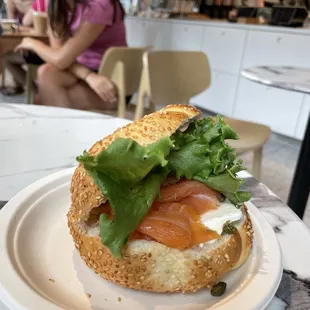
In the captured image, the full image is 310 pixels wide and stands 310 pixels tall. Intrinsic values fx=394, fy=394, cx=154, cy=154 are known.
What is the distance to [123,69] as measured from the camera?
2.10m

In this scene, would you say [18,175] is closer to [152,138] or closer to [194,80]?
[152,138]

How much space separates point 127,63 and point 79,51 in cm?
27

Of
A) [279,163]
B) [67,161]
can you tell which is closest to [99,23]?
[67,161]

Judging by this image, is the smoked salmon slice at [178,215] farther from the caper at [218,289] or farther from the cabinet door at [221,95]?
the cabinet door at [221,95]

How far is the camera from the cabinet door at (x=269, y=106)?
129 inches

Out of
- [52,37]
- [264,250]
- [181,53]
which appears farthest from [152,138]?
[52,37]

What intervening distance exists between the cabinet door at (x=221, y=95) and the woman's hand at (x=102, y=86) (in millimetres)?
1970

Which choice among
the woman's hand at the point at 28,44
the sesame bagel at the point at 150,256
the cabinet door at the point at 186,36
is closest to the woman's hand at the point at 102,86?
the woman's hand at the point at 28,44

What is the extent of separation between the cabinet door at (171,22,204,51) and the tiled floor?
1384mm

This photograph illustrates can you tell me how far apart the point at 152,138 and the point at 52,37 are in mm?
2085

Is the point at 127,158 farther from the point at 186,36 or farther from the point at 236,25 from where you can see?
the point at 186,36

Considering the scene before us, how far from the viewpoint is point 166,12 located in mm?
4887

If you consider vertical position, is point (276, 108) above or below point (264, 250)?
below

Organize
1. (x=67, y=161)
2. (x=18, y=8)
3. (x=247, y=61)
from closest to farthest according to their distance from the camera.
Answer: (x=67, y=161) < (x=247, y=61) < (x=18, y=8)
